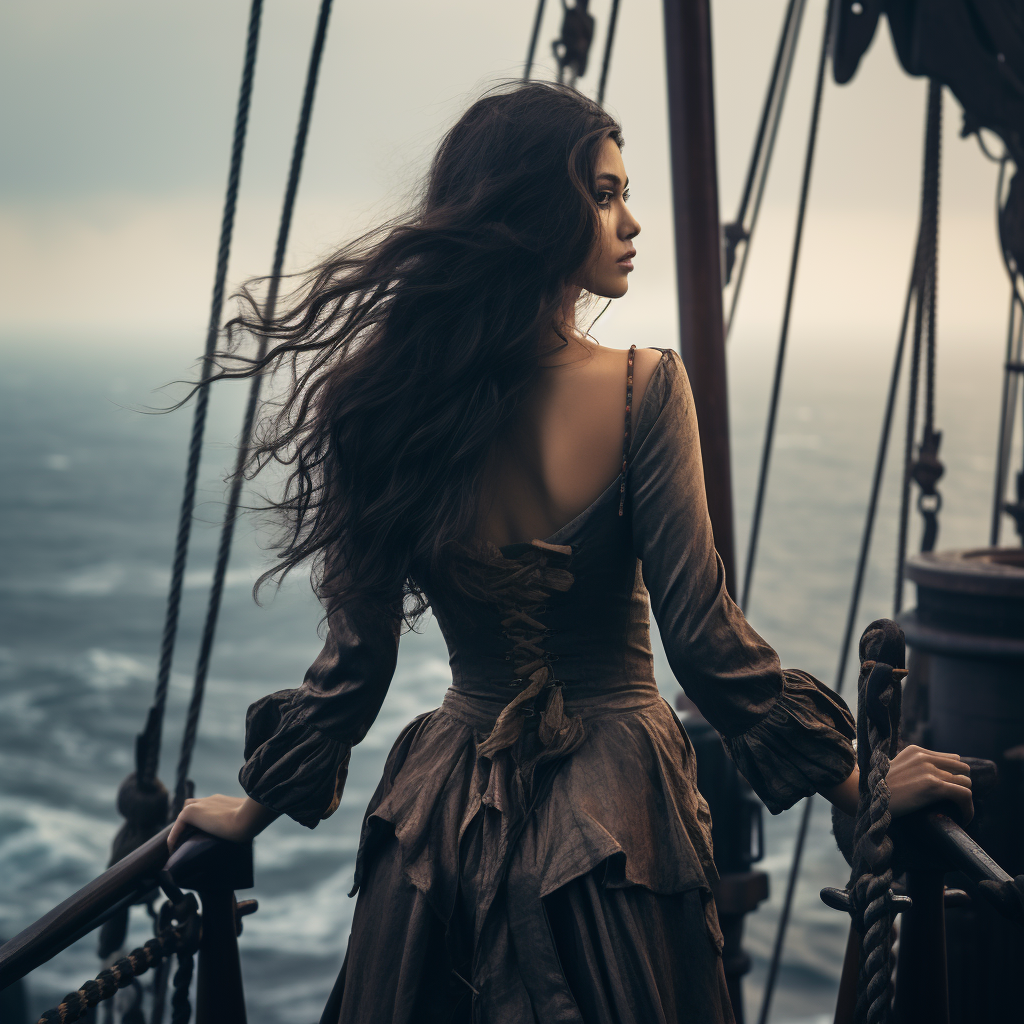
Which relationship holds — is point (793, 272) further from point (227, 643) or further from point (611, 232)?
point (227, 643)

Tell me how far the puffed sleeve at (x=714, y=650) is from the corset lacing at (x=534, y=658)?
0.30ft

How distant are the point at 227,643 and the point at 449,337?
36.2 meters

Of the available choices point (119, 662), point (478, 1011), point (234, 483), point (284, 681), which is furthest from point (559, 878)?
point (119, 662)

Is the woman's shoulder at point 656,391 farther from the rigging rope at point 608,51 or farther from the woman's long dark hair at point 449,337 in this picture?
the rigging rope at point 608,51

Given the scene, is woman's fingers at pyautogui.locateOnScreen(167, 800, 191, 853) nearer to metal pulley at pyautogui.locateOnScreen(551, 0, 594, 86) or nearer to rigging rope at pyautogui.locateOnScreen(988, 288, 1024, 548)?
metal pulley at pyautogui.locateOnScreen(551, 0, 594, 86)

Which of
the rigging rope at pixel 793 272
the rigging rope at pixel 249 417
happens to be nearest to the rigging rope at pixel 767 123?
the rigging rope at pixel 793 272

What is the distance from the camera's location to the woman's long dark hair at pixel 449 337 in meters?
1.00

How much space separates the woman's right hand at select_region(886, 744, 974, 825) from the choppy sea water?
0.70 meters

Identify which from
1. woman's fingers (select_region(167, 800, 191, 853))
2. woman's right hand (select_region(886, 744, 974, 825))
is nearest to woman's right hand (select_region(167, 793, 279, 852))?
woman's fingers (select_region(167, 800, 191, 853))

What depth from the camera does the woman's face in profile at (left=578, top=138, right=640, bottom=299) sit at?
1031 millimetres

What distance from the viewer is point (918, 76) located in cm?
211

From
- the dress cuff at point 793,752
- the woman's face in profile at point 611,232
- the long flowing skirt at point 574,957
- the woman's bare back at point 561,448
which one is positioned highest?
the woman's face in profile at point 611,232

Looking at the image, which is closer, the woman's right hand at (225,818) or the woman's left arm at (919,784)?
the woman's left arm at (919,784)

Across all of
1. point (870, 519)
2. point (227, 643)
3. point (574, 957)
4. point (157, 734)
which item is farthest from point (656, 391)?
point (227, 643)
